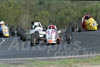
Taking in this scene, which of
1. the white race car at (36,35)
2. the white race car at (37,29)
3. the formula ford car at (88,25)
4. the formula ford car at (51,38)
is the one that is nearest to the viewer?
the formula ford car at (51,38)

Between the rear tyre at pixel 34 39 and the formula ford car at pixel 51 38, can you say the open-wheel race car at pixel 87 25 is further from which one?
the rear tyre at pixel 34 39

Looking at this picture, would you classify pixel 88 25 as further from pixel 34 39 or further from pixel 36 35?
pixel 34 39

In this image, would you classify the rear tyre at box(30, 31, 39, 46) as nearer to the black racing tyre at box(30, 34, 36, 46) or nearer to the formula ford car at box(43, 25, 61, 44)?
the black racing tyre at box(30, 34, 36, 46)

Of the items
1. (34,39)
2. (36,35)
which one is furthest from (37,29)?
(34,39)

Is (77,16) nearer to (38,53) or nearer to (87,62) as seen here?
(38,53)

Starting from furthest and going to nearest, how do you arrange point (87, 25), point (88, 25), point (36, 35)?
point (87, 25) → point (88, 25) → point (36, 35)

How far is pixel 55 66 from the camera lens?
10.4m

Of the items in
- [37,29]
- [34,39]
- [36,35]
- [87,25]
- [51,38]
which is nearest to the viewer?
[51,38]

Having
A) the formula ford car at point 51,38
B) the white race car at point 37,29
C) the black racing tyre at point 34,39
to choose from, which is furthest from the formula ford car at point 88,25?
the black racing tyre at point 34,39

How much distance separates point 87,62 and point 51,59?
2.12 meters

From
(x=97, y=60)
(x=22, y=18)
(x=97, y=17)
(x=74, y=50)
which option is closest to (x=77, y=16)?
(x=97, y=17)

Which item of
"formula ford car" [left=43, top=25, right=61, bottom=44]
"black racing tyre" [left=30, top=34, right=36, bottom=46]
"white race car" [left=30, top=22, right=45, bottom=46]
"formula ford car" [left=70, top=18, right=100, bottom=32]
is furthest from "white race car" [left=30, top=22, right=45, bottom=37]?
"formula ford car" [left=70, top=18, right=100, bottom=32]

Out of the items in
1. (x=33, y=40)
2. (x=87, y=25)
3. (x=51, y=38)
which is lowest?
(x=33, y=40)

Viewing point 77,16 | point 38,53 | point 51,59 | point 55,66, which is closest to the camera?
point 55,66
